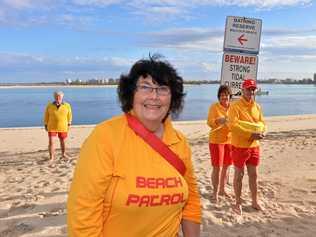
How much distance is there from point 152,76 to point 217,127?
4.30m

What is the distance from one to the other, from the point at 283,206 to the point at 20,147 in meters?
9.57

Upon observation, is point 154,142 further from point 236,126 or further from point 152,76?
point 236,126

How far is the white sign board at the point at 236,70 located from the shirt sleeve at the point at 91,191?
16.3ft

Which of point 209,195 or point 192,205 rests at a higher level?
point 192,205

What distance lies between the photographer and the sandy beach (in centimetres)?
548

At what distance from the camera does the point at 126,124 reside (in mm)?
2277

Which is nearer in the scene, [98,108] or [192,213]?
[192,213]

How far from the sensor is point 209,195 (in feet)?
22.9

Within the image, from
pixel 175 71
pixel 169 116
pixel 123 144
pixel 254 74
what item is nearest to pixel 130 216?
pixel 123 144

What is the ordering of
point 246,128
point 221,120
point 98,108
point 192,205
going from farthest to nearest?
1. point 98,108
2. point 221,120
3. point 246,128
4. point 192,205

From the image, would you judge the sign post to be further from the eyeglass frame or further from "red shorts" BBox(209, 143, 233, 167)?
the eyeglass frame

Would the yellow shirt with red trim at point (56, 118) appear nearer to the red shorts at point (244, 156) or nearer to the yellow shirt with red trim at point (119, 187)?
the red shorts at point (244, 156)

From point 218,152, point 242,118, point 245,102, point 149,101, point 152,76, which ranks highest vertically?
point 152,76

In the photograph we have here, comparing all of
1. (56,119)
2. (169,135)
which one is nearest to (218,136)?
(169,135)
